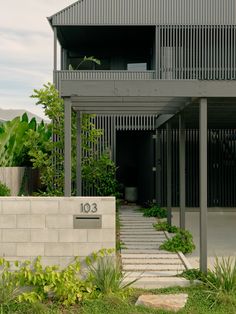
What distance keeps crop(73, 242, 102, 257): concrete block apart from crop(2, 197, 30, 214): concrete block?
0.84 metres

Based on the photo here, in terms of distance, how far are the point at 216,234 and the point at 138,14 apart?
27.6 feet

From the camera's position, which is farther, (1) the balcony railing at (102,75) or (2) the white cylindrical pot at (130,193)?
(2) the white cylindrical pot at (130,193)

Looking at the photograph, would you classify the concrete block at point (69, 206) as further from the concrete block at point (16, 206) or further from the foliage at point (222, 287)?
the foliage at point (222, 287)

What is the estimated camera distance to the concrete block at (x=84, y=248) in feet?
21.0

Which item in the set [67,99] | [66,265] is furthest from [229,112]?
[66,265]

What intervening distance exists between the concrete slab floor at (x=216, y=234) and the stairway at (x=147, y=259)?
1.63ft

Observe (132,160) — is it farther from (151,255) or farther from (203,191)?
(203,191)

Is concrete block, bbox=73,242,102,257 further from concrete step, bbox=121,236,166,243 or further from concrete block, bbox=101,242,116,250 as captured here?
concrete step, bbox=121,236,166,243

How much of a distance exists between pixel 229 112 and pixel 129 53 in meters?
10.0

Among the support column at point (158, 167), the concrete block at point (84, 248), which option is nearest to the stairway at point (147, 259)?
the concrete block at point (84, 248)

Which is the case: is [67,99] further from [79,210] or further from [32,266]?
[32,266]

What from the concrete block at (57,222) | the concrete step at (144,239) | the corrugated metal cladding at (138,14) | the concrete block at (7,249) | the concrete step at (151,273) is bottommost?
the concrete step at (151,273)

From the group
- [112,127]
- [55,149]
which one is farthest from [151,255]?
[112,127]

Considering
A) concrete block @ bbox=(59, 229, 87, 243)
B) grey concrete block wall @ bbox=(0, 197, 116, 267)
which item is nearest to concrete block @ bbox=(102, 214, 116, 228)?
grey concrete block wall @ bbox=(0, 197, 116, 267)
